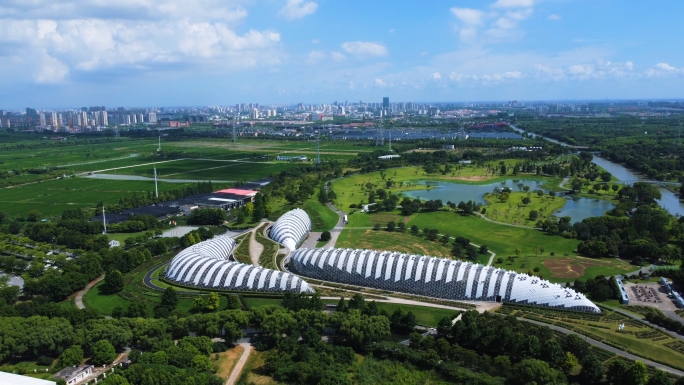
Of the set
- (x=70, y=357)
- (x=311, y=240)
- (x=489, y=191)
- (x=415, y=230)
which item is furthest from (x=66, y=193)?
(x=489, y=191)

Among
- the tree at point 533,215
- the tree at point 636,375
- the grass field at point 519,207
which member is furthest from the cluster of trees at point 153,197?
the tree at point 636,375

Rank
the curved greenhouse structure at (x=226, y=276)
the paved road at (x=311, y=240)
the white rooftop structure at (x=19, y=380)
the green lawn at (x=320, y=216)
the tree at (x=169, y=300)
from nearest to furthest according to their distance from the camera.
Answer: the white rooftop structure at (x=19, y=380) → the tree at (x=169, y=300) → the curved greenhouse structure at (x=226, y=276) → the paved road at (x=311, y=240) → the green lawn at (x=320, y=216)

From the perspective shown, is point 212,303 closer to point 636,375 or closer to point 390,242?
point 390,242

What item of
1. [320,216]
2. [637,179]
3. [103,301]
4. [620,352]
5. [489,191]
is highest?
[637,179]

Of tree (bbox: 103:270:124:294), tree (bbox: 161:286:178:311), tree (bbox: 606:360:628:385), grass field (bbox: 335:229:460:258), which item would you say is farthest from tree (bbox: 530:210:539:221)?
tree (bbox: 103:270:124:294)

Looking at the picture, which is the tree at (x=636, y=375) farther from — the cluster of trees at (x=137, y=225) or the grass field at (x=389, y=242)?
the cluster of trees at (x=137, y=225)

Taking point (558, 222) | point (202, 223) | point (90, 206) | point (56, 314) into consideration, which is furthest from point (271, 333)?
point (90, 206)

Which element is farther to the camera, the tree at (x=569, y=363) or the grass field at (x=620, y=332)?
the grass field at (x=620, y=332)
